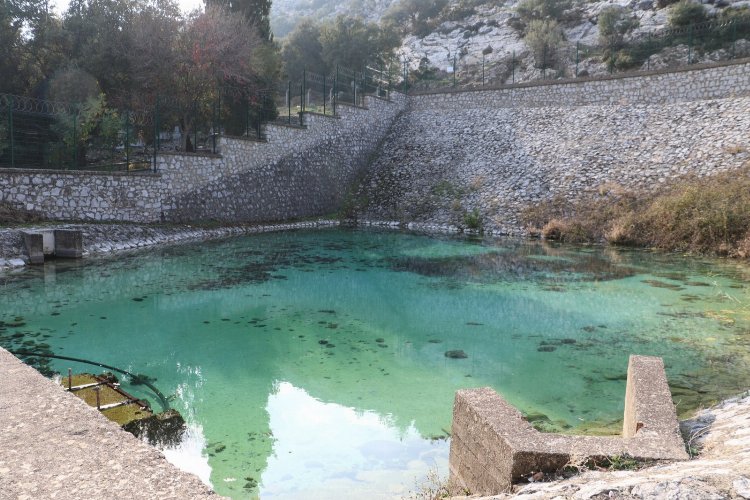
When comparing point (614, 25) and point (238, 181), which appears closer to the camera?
point (238, 181)

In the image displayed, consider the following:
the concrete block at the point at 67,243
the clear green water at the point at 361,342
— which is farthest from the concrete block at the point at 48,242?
the clear green water at the point at 361,342

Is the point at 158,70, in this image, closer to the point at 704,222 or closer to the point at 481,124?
the point at 481,124

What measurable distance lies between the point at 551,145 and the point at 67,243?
60.9ft

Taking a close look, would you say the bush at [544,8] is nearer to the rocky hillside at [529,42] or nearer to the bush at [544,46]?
the rocky hillside at [529,42]

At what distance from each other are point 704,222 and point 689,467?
53.8 feet

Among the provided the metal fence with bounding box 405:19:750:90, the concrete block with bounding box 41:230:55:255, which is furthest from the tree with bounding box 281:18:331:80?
the concrete block with bounding box 41:230:55:255

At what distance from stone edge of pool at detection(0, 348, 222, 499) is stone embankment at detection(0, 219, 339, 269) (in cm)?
1146

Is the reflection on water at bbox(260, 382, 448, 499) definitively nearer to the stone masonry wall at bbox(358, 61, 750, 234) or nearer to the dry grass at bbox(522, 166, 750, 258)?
the dry grass at bbox(522, 166, 750, 258)

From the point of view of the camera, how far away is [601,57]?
109 ft

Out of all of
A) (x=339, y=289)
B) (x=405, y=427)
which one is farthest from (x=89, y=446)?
(x=339, y=289)

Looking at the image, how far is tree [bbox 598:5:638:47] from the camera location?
3412cm

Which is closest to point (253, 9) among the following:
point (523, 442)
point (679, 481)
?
point (523, 442)

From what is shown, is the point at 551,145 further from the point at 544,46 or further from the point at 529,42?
the point at 529,42

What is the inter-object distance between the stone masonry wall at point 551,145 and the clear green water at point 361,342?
21.2 feet
